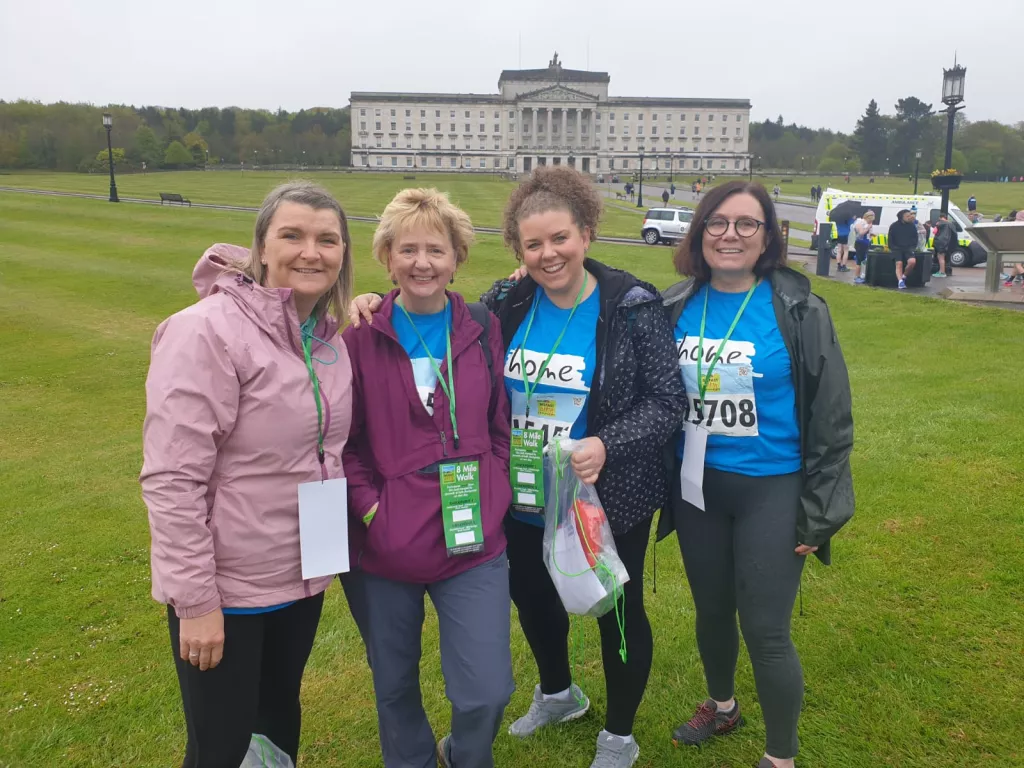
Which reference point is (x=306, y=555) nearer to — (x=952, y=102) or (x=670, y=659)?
(x=670, y=659)

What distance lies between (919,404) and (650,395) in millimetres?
5906

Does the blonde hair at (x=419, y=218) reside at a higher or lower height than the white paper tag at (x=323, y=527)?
higher

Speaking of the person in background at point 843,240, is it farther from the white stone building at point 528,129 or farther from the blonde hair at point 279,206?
the white stone building at point 528,129

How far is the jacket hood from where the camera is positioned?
199cm

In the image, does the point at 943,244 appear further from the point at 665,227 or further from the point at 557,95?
the point at 557,95

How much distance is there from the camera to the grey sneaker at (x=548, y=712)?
297 cm

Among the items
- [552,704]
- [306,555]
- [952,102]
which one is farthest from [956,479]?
[952,102]

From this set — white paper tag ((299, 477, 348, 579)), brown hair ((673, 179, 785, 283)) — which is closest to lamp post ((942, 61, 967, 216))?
brown hair ((673, 179, 785, 283))

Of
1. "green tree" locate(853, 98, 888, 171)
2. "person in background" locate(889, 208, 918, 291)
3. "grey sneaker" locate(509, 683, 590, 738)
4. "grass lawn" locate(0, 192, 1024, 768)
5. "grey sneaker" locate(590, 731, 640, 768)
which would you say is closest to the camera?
"grey sneaker" locate(590, 731, 640, 768)

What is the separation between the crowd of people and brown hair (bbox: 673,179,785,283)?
1cm

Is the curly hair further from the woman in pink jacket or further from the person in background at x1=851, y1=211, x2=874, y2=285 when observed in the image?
the person in background at x1=851, y1=211, x2=874, y2=285

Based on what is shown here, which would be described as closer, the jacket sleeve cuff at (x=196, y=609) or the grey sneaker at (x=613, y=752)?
the jacket sleeve cuff at (x=196, y=609)

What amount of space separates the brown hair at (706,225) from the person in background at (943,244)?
17.4 m

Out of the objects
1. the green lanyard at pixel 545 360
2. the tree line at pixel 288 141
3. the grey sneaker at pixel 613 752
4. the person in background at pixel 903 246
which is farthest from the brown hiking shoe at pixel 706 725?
the tree line at pixel 288 141
